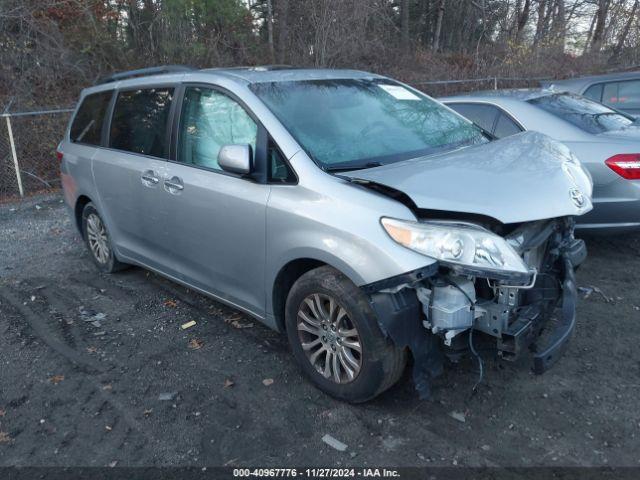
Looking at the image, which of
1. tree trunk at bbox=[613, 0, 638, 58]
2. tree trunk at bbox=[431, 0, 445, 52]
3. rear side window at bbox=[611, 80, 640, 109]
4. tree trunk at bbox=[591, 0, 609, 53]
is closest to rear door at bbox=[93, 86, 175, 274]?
rear side window at bbox=[611, 80, 640, 109]

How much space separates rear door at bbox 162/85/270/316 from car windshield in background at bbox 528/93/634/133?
337cm

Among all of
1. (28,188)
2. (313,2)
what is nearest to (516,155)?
(28,188)

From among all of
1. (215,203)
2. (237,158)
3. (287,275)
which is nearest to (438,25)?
(215,203)

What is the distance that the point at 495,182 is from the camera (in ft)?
10.2

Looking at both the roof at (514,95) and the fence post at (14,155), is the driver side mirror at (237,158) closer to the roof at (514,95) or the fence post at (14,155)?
the roof at (514,95)

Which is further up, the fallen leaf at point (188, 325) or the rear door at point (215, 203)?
the rear door at point (215, 203)

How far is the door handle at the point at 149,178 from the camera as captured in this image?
4.36 metres

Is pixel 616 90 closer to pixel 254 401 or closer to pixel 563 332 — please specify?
pixel 563 332

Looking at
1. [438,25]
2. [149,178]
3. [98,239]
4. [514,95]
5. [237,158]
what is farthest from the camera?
[438,25]

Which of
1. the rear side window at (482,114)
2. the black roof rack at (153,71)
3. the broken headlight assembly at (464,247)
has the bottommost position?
the broken headlight assembly at (464,247)

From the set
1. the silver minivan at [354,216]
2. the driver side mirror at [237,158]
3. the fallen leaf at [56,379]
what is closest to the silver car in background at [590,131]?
the silver minivan at [354,216]

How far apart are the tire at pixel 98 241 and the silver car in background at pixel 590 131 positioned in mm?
3883

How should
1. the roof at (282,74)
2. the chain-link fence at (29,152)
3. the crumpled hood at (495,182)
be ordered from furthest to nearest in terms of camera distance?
the chain-link fence at (29,152), the roof at (282,74), the crumpled hood at (495,182)

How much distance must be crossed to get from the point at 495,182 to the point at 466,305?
2.38 ft
